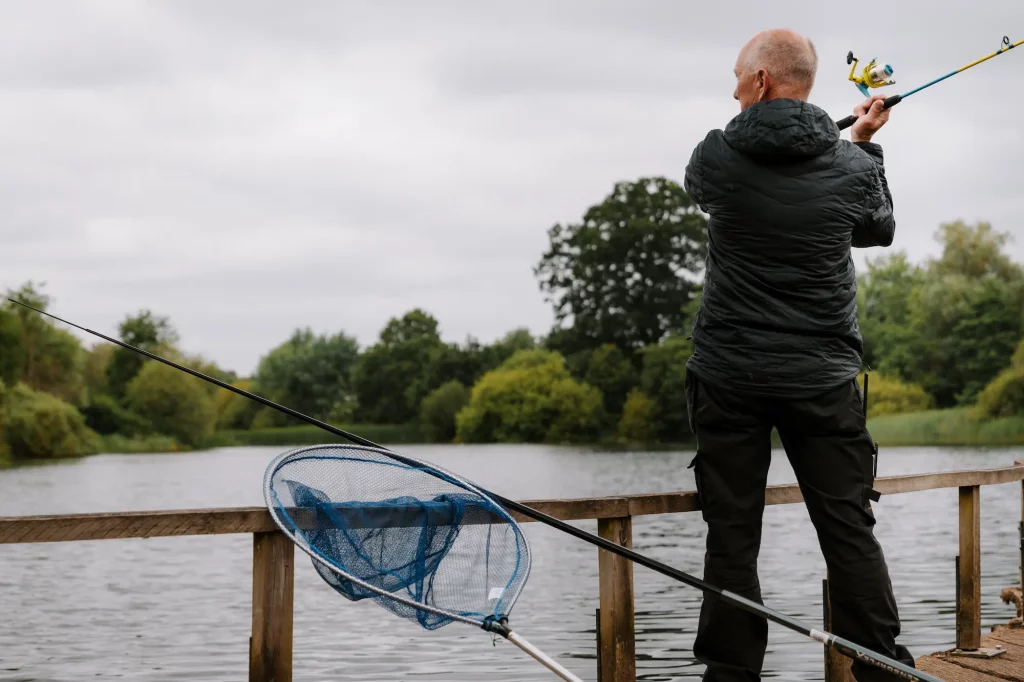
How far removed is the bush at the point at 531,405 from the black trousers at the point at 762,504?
243ft

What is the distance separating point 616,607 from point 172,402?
83.2m

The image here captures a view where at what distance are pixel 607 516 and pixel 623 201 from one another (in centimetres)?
7487

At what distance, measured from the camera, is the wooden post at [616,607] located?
4.44 meters

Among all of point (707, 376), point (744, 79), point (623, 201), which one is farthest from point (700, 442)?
point (623, 201)

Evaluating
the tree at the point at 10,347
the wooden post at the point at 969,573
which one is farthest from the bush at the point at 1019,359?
the wooden post at the point at 969,573

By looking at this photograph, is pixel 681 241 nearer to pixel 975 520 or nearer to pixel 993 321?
pixel 993 321

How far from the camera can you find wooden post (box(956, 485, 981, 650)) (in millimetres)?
6082

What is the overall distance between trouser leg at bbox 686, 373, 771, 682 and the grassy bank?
6046 cm

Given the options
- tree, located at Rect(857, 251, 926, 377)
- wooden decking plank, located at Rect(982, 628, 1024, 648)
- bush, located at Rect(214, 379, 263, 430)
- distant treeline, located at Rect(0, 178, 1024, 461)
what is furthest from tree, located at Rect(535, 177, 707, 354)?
wooden decking plank, located at Rect(982, 628, 1024, 648)

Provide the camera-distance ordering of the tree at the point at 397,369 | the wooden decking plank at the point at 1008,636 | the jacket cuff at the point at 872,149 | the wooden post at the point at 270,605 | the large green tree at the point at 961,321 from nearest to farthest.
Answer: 1. the jacket cuff at the point at 872,149
2. the wooden post at the point at 270,605
3. the wooden decking plank at the point at 1008,636
4. the large green tree at the point at 961,321
5. the tree at the point at 397,369

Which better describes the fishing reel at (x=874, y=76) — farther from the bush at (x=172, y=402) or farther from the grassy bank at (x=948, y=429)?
the bush at (x=172, y=402)

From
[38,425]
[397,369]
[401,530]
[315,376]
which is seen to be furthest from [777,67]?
[315,376]

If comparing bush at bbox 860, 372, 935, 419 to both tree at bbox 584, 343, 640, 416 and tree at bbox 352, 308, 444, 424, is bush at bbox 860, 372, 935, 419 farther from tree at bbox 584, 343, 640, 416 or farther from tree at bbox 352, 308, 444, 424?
tree at bbox 352, 308, 444, 424

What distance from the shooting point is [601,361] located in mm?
76188
